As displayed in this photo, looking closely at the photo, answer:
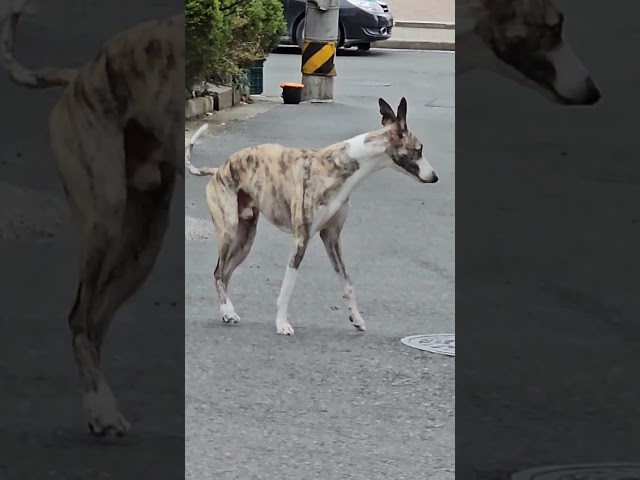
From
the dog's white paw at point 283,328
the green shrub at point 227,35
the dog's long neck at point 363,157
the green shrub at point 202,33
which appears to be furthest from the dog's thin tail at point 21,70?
the green shrub at point 202,33

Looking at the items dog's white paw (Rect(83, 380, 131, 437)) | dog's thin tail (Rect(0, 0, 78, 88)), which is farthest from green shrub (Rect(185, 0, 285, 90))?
dog's white paw (Rect(83, 380, 131, 437))

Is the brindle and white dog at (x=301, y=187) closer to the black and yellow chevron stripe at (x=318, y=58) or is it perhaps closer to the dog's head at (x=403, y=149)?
the dog's head at (x=403, y=149)

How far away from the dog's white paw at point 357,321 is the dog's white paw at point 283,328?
1.20 ft

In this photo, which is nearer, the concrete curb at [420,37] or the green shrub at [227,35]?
the green shrub at [227,35]

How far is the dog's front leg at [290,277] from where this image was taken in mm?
6316

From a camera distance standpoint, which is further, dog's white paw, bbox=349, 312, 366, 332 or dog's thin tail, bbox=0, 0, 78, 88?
dog's white paw, bbox=349, 312, 366, 332
